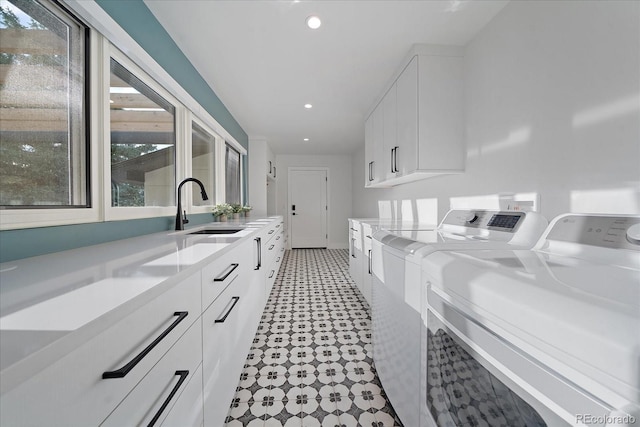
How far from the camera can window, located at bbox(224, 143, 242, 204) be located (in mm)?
3512

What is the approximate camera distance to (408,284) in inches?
42.5

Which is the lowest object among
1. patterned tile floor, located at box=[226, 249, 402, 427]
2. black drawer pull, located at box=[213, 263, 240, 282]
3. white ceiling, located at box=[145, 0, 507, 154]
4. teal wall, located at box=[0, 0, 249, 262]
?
patterned tile floor, located at box=[226, 249, 402, 427]

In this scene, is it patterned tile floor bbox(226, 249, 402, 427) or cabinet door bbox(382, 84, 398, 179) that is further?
cabinet door bbox(382, 84, 398, 179)

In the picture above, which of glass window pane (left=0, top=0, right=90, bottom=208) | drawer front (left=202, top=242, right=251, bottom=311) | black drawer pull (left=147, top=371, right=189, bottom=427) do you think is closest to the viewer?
black drawer pull (left=147, top=371, right=189, bottom=427)

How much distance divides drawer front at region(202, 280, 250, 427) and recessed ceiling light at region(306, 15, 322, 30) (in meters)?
1.70

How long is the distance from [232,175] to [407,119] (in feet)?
8.79

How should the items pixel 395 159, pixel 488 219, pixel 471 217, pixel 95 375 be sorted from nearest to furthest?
pixel 95 375
pixel 488 219
pixel 471 217
pixel 395 159

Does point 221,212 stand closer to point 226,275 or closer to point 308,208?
point 226,275

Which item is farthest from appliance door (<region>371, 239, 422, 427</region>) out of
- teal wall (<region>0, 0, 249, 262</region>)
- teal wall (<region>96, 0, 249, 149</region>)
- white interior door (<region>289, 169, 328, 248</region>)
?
white interior door (<region>289, 169, 328, 248</region>)

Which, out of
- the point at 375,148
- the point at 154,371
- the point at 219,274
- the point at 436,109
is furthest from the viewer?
the point at 375,148

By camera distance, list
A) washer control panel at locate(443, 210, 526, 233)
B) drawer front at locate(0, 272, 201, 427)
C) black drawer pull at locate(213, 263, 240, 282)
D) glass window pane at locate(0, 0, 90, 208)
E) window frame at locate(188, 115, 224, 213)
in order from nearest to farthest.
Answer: drawer front at locate(0, 272, 201, 427) < glass window pane at locate(0, 0, 90, 208) < black drawer pull at locate(213, 263, 240, 282) < washer control panel at locate(443, 210, 526, 233) < window frame at locate(188, 115, 224, 213)

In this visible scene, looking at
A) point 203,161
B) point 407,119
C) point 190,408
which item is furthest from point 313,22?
point 190,408

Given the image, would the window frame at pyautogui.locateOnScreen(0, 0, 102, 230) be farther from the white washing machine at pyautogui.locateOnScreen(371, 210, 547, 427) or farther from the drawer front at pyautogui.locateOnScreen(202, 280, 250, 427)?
the white washing machine at pyautogui.locateOnScreen(371, 210, 547, 427)

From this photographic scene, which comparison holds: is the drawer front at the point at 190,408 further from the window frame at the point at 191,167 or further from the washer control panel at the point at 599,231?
the window frame at the point at 191,167
